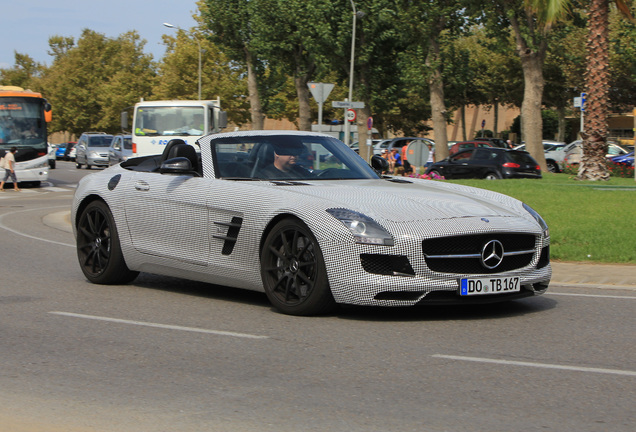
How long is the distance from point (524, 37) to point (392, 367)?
30.6m

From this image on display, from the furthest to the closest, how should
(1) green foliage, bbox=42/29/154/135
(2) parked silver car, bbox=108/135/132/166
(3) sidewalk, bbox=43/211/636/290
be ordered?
(1) green foliage, bbox=42/29/154/135, (2) parked silver car, bbox=108/135/132/166, (3) sidewalk, bbox=43/211/636/290

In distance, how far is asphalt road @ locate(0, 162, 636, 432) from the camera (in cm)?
451

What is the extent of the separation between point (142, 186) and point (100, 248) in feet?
2.96

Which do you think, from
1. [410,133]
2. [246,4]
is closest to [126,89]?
[410,133]

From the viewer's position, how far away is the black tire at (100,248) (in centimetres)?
893

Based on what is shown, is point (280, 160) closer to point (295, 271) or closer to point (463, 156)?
point (295, 271)

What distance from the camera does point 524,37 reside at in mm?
34312

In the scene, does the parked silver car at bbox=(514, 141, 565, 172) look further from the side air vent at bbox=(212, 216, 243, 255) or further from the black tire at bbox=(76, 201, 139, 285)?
the side air vent at bbox=(212, 216, 243, 255)

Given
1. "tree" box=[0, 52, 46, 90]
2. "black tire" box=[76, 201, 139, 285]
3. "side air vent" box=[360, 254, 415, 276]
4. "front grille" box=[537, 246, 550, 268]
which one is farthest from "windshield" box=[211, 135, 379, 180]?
"tree" box=[0, 52, 46, 90]

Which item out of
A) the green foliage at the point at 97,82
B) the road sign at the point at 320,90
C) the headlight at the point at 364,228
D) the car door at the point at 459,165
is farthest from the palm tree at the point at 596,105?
the green foliage at the point at 97,82

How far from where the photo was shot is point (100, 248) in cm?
912

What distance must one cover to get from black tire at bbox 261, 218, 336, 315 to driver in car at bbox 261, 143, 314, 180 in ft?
3.07

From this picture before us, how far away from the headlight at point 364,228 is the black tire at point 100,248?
2909mm

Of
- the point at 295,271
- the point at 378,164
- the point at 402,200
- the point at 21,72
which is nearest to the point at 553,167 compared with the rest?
the point at 378,164
